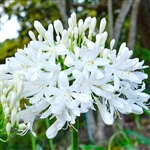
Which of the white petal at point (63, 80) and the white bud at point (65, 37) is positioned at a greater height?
the white bud at point (65, 37)

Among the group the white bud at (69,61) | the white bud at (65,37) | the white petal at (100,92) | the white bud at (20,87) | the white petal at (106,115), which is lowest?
the white petal at (106,115)

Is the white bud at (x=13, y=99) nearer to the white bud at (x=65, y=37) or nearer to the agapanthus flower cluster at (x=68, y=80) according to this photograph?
the agapanthus flower cluster at (x=68, y=80)

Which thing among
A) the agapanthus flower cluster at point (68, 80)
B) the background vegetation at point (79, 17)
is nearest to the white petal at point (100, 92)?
the agapanthus flower cluster at point (68, 80)

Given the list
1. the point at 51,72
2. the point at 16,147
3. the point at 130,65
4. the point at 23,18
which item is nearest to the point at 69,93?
the point at 51,72

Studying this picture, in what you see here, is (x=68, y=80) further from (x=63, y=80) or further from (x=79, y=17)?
(x=79, y=17)

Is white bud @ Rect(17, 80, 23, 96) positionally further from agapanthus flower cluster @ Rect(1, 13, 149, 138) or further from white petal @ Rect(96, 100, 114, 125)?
white petal @ Rect(96, 100, 114, 125)

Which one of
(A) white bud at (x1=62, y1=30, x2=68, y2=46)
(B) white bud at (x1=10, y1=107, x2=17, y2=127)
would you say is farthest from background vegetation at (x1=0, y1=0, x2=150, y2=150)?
(B) white bud at (x1=10, y1=107, x2=17, y2=127)

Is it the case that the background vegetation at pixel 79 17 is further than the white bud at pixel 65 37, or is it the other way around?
the background vegetation at pixel 79 17

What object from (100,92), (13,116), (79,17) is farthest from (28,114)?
(79,17)
